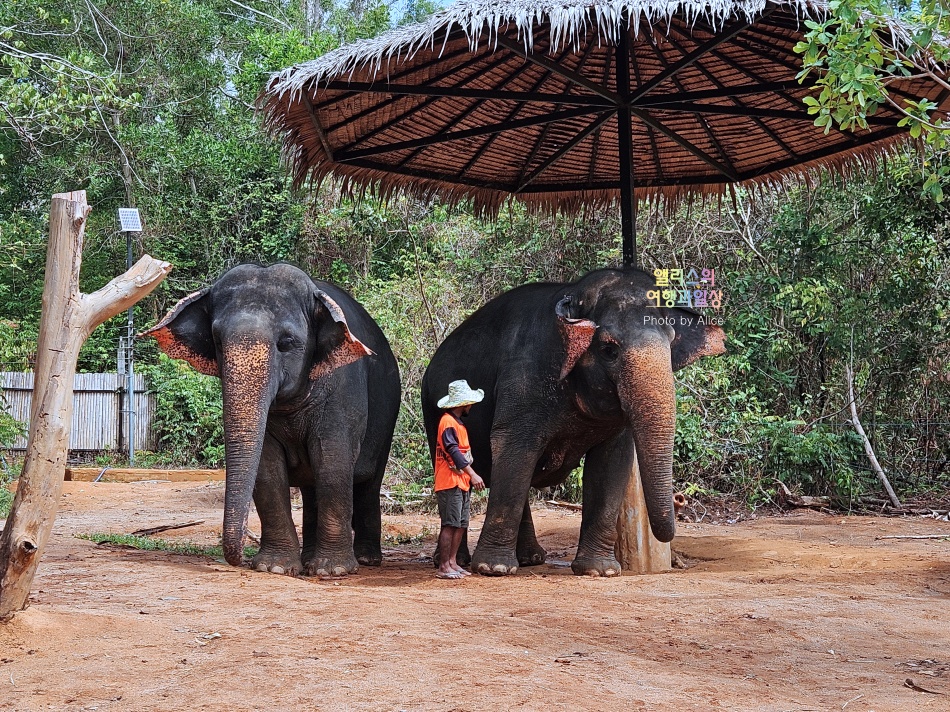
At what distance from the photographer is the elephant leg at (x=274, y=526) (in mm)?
7105

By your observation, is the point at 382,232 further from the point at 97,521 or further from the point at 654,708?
the point at 654,708

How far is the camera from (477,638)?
187 inches

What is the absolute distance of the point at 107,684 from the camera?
12.8 ft

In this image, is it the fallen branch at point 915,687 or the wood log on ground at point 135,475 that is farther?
the wood log on ground at point 135,475

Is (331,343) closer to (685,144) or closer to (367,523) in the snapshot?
(367,523)

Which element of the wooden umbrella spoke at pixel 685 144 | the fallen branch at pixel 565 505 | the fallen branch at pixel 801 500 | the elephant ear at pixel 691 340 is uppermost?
the wooden umbrella spoke at pixel 685 144

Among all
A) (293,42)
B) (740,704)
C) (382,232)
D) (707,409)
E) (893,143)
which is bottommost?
(740,704)

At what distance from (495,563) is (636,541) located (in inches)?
45.6

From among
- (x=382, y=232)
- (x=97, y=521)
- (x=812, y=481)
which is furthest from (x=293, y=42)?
(x=812, y=481)

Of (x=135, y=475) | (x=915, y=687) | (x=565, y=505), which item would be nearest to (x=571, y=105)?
(x=565, y=505)

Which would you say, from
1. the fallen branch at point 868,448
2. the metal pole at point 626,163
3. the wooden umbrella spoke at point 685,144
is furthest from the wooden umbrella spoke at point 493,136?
the fallen branch at point 868,448

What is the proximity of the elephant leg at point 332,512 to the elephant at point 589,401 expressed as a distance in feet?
3.13

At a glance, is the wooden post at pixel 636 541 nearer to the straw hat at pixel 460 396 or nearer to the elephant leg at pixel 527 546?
the elephant leg at pixel 527 546

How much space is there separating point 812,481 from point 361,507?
596cm
